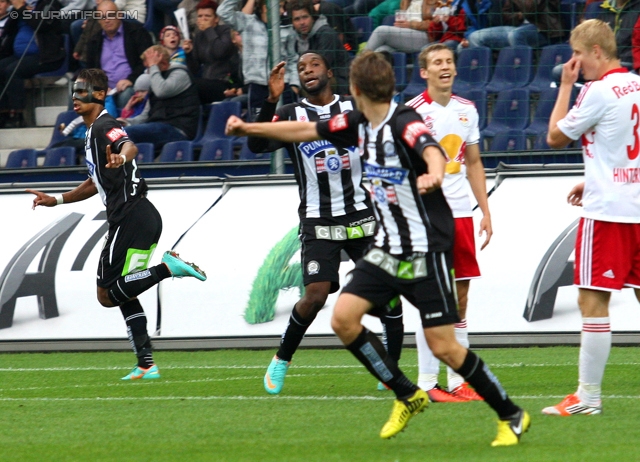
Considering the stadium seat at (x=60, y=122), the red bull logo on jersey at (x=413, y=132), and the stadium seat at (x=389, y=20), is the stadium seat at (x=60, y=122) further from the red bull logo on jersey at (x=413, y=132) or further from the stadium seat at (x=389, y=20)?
the red bull logo on jersey at (x=413, y=132)

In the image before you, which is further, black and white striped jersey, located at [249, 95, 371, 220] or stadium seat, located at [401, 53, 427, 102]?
stadium seat, located at [401, 53, 427, 102]

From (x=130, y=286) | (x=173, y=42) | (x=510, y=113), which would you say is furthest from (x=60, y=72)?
(x=130, y=286)

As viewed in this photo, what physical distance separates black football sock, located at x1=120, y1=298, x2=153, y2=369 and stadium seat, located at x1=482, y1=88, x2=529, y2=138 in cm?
488

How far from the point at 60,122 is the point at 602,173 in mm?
10841

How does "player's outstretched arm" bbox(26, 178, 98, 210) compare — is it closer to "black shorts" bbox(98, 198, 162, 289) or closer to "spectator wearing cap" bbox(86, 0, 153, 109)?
"black shorts" bbox(98, 198, 162, 289)

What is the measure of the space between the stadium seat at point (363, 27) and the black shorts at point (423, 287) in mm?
7165

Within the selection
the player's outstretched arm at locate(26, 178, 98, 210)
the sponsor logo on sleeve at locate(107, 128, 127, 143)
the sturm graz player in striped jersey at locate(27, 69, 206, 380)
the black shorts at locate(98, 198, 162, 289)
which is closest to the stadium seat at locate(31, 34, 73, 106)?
the player's outstretched arm at locate(26, 178, 98, 210)

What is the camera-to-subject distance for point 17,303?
32.3 ft

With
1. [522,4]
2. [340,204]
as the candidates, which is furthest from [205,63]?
[340,204]

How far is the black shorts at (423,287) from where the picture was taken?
4.89 meters

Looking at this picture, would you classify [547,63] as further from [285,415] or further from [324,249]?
[285,415]

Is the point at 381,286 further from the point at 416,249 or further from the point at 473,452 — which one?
the point at 473,452

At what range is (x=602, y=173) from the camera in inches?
216

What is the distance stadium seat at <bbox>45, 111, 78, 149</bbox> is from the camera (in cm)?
1463
